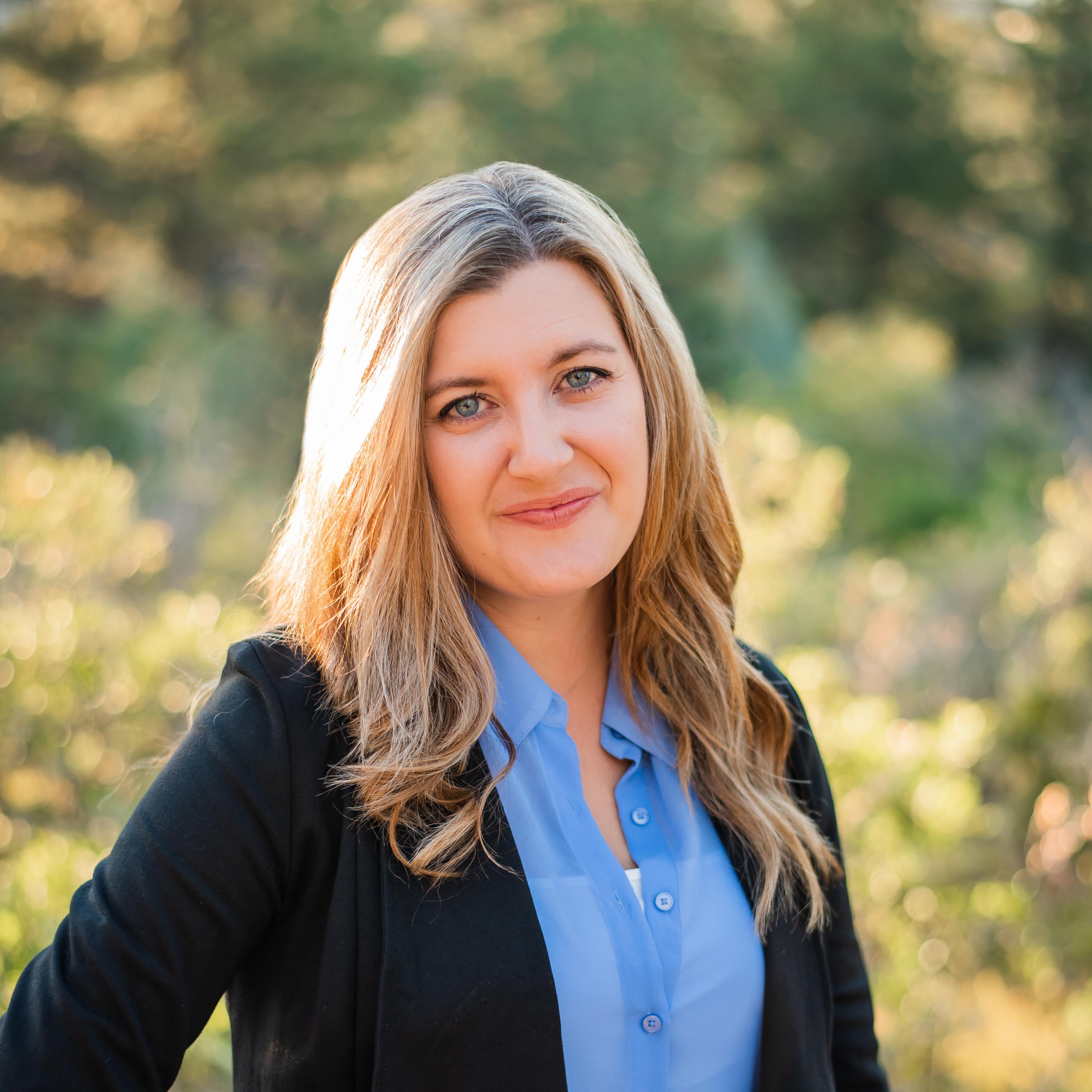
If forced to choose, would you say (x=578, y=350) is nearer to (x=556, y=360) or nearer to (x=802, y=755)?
(x=556, y=360)

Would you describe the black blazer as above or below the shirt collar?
below

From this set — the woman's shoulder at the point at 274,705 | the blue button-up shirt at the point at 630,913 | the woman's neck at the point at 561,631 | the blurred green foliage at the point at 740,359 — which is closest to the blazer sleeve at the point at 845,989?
the blue button-up shirt at the point at 630,913

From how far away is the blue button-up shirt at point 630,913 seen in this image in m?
1.39

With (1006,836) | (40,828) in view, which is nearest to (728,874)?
(40,828)

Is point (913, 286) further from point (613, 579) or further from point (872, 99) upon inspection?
point (613, 579)

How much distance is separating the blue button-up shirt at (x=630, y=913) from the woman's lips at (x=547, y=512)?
187mm

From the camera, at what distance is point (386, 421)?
4.87 ft

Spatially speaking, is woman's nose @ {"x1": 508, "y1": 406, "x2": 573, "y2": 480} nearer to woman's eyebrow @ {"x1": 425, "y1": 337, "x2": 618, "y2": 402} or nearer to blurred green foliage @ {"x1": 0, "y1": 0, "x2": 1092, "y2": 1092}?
woman's eyebrow @ {"x1": 425, "y1": 337, "x2": 618, "y2": 402}

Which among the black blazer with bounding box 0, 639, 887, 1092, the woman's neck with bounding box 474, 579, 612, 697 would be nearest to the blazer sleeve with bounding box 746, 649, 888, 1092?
the woman's neck with bounding box 474, 579, 612, 697

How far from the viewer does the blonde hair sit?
146 cm

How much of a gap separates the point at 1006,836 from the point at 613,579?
338 centimetres

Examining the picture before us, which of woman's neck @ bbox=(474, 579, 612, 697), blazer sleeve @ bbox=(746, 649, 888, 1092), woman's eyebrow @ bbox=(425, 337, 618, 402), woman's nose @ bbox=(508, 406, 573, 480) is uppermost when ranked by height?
woman's eyebrow @ bbox=(425, 337, 618, 402)

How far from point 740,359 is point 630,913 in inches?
549

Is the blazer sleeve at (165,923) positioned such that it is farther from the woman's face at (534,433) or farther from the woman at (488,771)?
the woman's face at (534,433)
